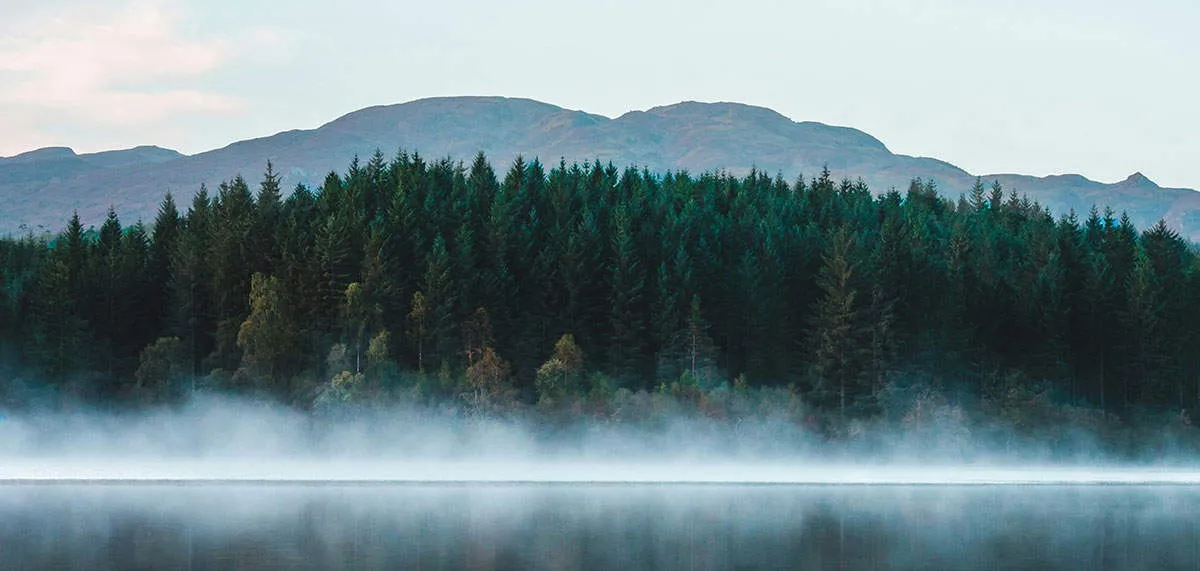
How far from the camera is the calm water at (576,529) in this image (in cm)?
3731

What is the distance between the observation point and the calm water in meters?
37.3

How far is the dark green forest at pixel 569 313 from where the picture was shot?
271ft

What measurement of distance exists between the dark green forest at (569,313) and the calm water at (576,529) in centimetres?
1820

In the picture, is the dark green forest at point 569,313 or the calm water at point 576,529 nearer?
the calm water at point 576,529

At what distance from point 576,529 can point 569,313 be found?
44.4 metres

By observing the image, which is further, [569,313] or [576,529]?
[569,313]

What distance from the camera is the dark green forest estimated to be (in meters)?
82.8

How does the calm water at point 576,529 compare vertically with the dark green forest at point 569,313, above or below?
below

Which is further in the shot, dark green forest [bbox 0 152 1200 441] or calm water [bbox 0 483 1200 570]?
dark green forest [bbox 0 152 1200 441]

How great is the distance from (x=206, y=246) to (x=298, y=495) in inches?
1381

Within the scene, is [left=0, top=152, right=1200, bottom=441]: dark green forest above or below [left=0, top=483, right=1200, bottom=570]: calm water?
above

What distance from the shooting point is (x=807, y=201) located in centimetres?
12188

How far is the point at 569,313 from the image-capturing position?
89.1 metres

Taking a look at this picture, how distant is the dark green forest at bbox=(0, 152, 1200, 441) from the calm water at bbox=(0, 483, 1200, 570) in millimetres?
18200
